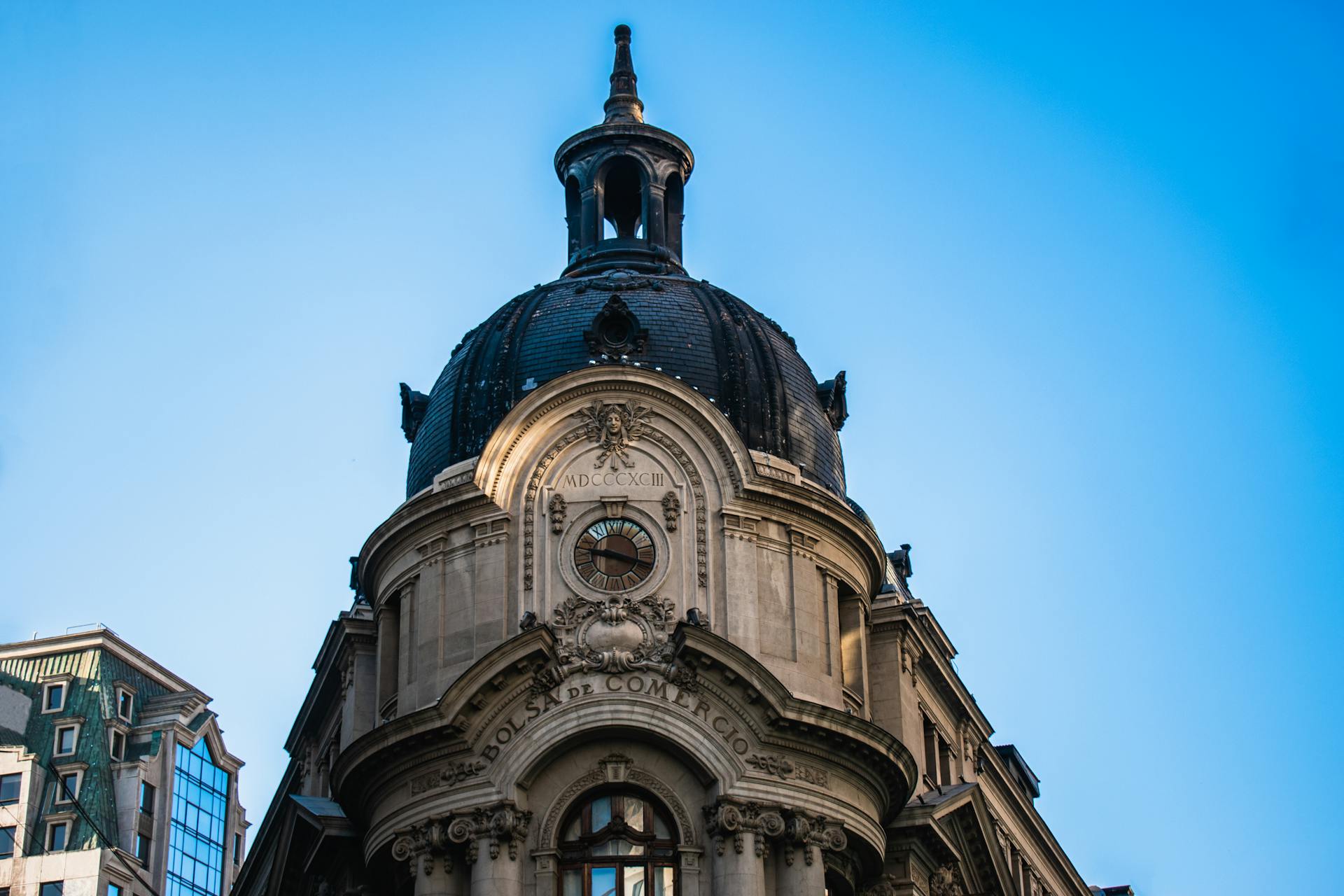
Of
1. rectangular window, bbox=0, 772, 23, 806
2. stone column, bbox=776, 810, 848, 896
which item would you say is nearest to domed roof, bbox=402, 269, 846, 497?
stone column, bbox=776, 810, 848, 896

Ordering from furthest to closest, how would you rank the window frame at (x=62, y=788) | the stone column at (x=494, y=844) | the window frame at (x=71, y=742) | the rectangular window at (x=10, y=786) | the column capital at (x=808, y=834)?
the window frame at (x=71, y=742) < the window frame at (x=62, y=788) < the rectangular window at (x=10, y=786) < the column capital at (x=808, y=834) < the stone column at (x=494, y=844)

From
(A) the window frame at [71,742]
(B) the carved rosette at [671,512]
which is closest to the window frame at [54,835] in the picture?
(A) the window frame at [71,742]

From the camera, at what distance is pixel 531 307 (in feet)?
178

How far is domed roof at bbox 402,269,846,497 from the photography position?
51.4 m

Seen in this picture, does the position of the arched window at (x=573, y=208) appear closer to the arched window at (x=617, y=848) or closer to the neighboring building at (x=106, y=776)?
the arched window at (x=617, y=848)

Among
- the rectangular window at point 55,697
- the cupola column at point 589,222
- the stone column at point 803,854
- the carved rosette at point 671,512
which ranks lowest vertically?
the stone column at point 803,854

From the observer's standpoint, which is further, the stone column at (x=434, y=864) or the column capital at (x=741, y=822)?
the stone column at (x=434, y=864)

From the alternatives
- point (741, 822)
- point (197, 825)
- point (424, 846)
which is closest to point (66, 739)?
point (197, 825)

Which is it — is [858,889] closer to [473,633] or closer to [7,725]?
[473,633]

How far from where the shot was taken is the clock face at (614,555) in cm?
4741

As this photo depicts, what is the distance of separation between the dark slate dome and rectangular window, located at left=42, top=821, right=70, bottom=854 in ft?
142

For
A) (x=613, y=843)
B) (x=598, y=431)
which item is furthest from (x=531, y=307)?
(x=613, y=843)

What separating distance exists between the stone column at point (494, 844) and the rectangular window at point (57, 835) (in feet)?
166

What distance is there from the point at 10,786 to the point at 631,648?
53777 mm
